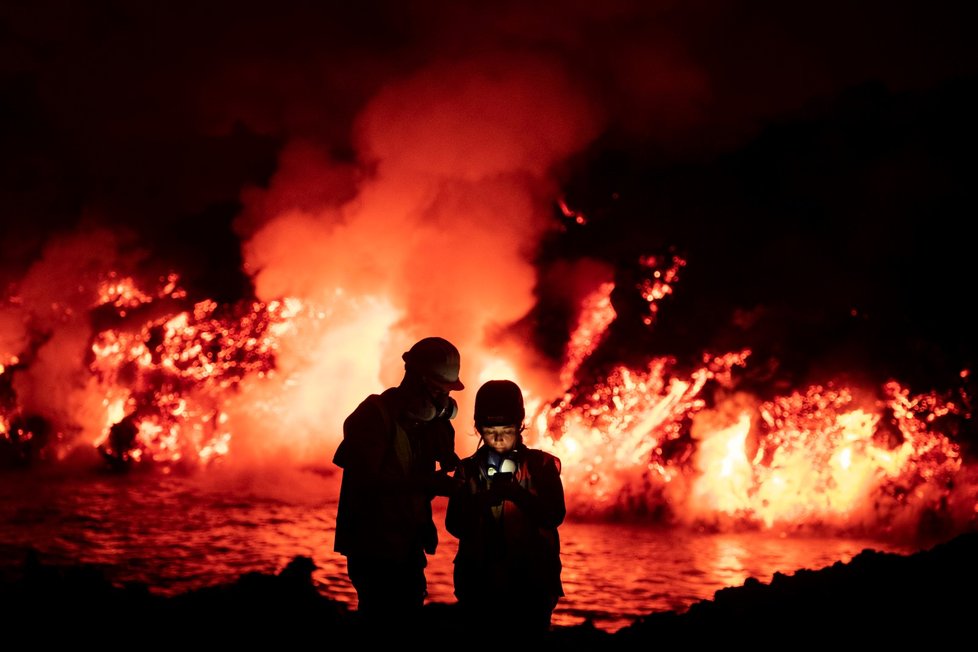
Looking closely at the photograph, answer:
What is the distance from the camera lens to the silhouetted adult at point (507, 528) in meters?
3.97

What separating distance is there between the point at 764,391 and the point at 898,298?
292 cm

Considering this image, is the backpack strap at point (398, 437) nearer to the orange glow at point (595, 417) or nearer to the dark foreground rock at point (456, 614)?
the dark foreground rock at point (456, 614)

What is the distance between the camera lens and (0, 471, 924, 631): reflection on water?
8.36m

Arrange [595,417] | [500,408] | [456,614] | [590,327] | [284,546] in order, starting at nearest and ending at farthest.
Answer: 1. [500,408]
2. [456,614]
3. [284,546]
4. [595,417]
5. [590,327]

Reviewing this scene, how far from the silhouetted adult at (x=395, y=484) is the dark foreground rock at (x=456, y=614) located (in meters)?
0.90

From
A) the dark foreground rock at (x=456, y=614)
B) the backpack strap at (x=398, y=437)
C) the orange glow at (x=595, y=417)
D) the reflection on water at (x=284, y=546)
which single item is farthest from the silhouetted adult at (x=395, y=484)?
the orange glow at (x=595, y=417)

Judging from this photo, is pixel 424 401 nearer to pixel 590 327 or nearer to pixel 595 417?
pixel 595 417

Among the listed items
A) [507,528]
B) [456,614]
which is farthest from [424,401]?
[456,614]

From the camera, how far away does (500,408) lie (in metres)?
4.10

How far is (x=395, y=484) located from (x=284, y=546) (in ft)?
20.7

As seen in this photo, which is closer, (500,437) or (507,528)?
(507,528)

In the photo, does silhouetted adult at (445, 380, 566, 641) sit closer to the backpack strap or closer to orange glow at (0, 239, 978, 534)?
the backpack strap

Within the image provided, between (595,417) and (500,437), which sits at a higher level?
(595,417)

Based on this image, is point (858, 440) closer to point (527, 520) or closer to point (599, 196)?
point (599, 196)
